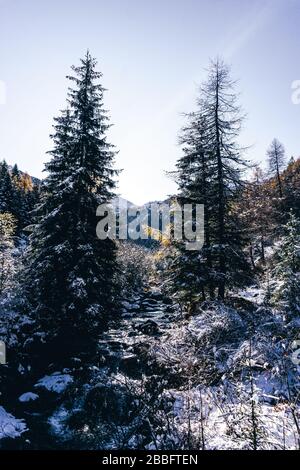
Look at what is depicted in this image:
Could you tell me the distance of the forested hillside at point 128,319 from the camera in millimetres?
9266

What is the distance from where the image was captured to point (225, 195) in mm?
17234

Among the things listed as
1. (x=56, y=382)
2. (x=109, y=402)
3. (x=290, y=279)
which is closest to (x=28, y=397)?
(x=56, y=382)

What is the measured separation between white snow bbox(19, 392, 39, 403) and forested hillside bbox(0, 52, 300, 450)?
37mm

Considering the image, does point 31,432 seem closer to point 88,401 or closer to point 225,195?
point 88,401

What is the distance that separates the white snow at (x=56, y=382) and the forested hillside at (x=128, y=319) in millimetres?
65

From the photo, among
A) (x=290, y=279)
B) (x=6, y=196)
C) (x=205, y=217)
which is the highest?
(x=6, y=196)

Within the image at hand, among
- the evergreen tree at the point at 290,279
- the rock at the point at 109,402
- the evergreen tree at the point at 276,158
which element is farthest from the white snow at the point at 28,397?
the evergreen tree at the point at 276,158

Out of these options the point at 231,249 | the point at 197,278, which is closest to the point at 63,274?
the point at 197,278

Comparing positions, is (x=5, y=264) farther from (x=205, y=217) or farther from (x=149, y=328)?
(x=205, y=217)

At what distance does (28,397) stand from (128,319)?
1148cm

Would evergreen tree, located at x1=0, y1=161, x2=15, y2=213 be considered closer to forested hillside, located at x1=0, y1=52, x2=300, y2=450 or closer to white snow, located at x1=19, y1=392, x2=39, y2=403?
forested hillside, located at x1=0, y1=52, x2=300, y2=450

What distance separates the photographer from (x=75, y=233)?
54.1 ft

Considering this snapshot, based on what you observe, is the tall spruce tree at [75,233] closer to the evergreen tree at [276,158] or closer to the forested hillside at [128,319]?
the forested hillside at [128,319]

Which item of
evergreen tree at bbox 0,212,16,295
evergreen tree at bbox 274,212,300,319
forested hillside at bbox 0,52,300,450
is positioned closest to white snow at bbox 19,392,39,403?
forested hillside at bbox 0,52,300,450
